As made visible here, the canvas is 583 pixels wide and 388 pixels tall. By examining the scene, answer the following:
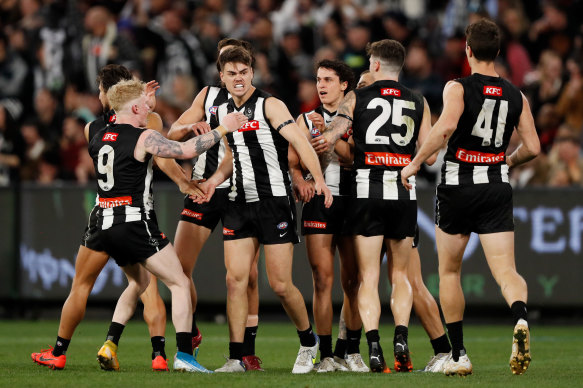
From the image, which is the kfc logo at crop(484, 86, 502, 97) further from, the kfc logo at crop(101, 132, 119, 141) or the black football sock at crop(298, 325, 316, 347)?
the kfc logo at crop(101, 132, 119, 141)

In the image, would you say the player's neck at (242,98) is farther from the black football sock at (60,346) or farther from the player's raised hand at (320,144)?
the black football sock at (60,346)

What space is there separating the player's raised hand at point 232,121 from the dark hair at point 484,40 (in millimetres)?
1841

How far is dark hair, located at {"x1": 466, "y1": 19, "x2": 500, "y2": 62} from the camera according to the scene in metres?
7.78

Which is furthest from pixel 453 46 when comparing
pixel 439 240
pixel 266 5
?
pixel 439 240

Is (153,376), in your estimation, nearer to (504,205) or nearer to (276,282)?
(276,282)

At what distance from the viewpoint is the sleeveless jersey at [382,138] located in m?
8.45

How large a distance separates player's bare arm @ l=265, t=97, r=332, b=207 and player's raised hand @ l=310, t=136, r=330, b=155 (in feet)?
0.86

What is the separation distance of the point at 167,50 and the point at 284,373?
30.9 feet

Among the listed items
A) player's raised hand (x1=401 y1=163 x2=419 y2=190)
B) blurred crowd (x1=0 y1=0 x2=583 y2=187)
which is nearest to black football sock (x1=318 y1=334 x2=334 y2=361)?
player's raised hand (x1=401 y1=163 x2=419 y2=190)

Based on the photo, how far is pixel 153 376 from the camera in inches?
310

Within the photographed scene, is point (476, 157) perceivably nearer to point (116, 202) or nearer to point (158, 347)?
point (116, 202)

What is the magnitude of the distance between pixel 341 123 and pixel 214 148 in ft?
4.36

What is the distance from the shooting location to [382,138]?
8445 millimetres

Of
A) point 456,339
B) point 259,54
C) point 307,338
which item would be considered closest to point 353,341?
point 307,338
